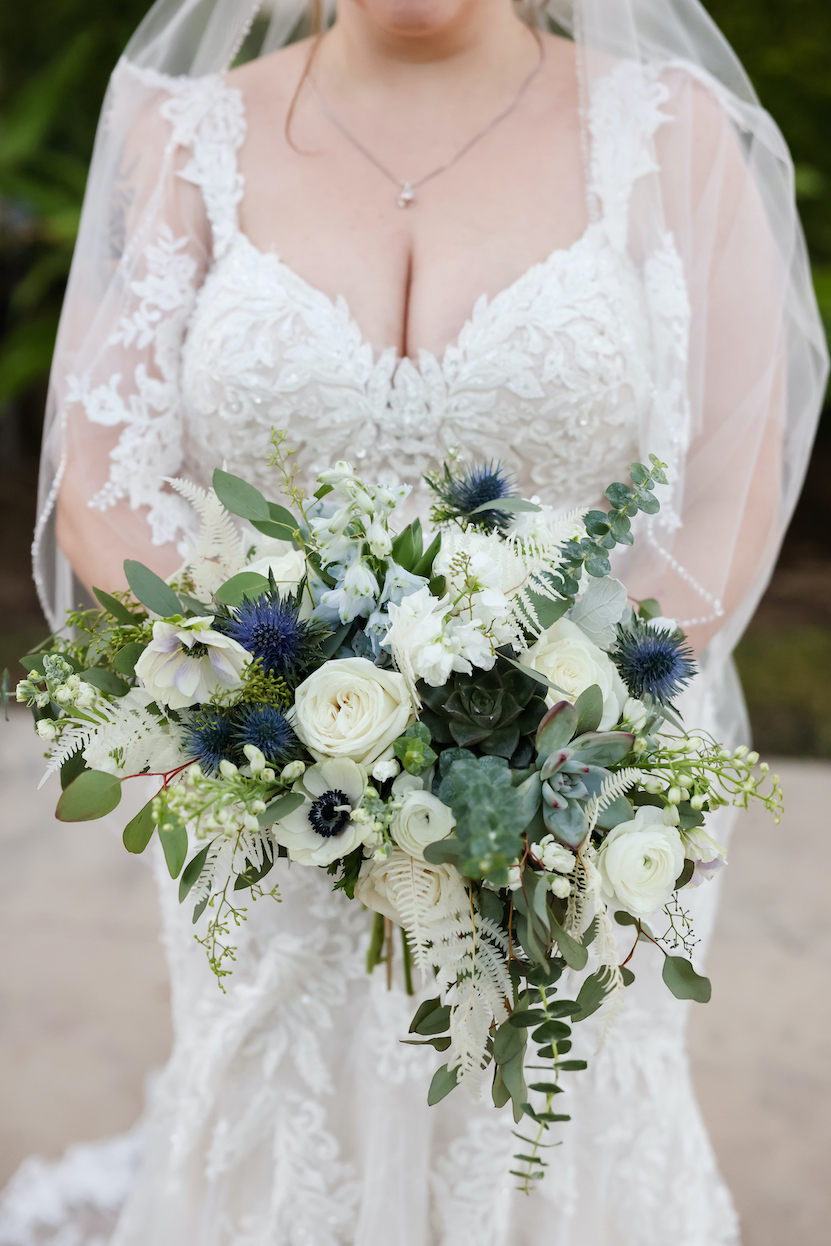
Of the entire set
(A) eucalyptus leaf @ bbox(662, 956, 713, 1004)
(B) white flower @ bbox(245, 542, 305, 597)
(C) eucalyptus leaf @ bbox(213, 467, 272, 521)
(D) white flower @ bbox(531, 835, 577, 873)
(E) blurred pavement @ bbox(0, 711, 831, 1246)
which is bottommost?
(E) blurred pavement @ bbox(0, 711, 831, 1246)

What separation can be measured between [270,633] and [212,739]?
117mm

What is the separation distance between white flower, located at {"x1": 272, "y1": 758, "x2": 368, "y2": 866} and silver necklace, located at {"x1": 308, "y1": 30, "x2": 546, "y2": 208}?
1085 millimetres

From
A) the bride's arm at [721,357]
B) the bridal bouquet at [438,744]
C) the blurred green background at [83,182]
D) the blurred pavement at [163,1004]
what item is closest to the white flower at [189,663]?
the bridal bouquet at [438,744]

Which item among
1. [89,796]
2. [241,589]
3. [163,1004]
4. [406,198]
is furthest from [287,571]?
[163,1004]

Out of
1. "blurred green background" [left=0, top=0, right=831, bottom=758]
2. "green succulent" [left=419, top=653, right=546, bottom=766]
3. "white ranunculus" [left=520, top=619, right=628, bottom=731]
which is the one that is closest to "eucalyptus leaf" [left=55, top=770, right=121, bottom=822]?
"green succulent" [left=419, top=653, right=546, bottom=766]

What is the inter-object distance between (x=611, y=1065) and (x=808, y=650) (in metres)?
4.22

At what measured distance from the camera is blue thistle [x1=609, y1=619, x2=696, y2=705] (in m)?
1.14

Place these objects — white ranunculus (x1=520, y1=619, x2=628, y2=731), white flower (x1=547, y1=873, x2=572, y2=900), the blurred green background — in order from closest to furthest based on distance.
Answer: white flower (x1=547, y1=873, x2=572, y2=900) → white ranunculus (x1=520, y1=619, x2=628, y2=731) → the blurred green background

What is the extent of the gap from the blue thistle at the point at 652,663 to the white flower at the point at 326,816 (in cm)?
31

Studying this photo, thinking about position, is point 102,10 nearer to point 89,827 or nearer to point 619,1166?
point 89,827

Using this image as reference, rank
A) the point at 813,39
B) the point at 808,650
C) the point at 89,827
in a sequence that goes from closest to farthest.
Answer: the point at 89,827, the point at 808,650, the point at 813,39

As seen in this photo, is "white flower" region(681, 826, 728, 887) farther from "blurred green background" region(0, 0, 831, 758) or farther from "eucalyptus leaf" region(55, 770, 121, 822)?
"blurred green background" region(0, 0, 831, 758)

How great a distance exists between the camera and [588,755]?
1.03 m

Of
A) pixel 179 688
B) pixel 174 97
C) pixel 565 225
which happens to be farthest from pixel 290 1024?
pixel 174 97
